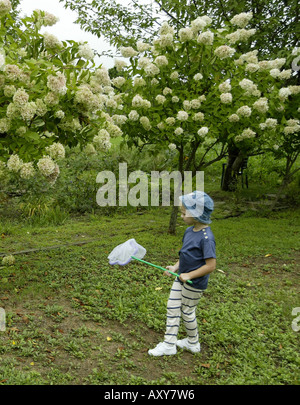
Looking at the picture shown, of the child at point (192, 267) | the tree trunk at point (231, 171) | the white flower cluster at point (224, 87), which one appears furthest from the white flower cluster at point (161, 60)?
the tree trunk at point (231, 171)

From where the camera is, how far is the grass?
302cm

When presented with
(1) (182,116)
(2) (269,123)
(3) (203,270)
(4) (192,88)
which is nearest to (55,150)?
(3) (203,270)

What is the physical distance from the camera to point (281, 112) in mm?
6914

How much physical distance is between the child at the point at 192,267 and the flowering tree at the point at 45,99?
128 cm

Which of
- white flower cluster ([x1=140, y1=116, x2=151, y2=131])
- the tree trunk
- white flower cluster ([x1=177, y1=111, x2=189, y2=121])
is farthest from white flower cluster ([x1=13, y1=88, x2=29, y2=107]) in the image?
the tree trunk

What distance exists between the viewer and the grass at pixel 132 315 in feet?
9.91

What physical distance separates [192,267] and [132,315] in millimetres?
1121

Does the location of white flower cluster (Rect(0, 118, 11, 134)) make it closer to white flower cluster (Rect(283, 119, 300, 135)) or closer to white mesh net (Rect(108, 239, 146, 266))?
white mesh net (Rect(108, 239, 146, 266))

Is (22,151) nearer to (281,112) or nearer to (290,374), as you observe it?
(290,374)

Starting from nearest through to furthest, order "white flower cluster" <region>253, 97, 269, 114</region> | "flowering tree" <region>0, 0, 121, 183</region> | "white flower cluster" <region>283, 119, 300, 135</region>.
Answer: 1. "flowering tree" <region>0, 0, 121, 183</region>
2. "white flower cluster" <region>253, 97, 269, 114</region>
3. "white flower cluster" <region>283, 119, 300, 135</region>

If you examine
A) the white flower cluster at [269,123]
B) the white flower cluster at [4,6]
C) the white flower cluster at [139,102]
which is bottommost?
the white flower cluster at [269,123]

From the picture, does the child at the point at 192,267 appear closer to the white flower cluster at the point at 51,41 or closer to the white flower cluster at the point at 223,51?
the white flower cluster at the point at 51,41

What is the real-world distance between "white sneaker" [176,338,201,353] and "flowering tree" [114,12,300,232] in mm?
2892

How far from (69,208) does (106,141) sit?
4.58m
